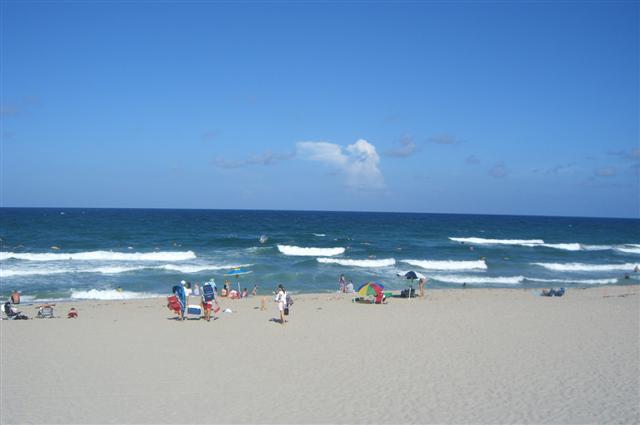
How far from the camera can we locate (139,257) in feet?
105

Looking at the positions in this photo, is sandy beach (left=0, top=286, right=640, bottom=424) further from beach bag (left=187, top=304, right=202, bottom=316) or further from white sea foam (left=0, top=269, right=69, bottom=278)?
white sea foam (left=0, top=269, right=69, bottom=278)

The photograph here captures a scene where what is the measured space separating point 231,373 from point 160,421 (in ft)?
7.01

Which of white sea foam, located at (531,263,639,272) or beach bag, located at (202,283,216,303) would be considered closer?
beach bag, located at (202,283,216,303)

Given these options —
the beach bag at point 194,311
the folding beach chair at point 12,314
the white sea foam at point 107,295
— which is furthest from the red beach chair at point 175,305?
the white sea foam at point 107,295

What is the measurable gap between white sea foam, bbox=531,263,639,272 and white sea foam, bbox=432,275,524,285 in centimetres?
609

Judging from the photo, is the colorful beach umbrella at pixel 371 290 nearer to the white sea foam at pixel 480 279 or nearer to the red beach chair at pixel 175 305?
the red beach chair at pixel 175 305

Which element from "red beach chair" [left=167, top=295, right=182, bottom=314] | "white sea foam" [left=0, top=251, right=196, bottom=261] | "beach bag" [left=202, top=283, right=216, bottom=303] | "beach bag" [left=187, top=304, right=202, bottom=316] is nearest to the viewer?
"beach bag" [left=202, top=283, right=216, bottom=303]

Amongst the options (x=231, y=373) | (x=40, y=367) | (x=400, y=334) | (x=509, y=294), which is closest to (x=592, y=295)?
(x=509, y=294)

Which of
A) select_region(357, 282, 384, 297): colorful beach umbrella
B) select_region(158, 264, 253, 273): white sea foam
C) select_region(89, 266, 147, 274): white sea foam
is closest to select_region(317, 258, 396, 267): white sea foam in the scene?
select_region(158, 264, 253, 273): white sea foam

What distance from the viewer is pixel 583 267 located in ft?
104

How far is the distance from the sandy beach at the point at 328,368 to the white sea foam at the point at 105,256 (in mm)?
17275

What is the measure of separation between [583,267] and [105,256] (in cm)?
3185

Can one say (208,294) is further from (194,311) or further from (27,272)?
(27,272)

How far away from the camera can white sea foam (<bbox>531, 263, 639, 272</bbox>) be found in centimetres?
3072
